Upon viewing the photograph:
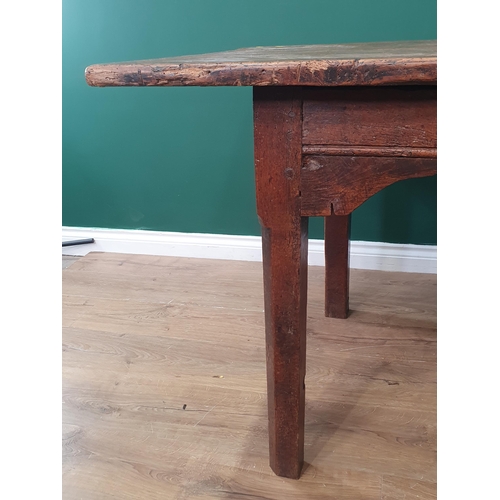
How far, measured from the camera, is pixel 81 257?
2203 mm

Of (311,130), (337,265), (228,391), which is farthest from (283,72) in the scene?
(337,265)

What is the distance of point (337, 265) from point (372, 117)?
832 mm

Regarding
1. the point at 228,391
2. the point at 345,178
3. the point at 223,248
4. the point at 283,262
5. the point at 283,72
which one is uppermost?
the point at 283,72

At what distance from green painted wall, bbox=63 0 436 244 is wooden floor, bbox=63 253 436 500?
0.87ft

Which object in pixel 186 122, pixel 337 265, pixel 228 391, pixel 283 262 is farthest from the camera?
pixel 186 122

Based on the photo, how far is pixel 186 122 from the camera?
2010 mm

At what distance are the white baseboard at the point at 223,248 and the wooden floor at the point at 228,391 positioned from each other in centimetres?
6

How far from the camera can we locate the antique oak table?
0.69 meters

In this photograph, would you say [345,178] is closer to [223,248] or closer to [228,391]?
[228,391]

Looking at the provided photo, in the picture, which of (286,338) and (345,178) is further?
(286,338)

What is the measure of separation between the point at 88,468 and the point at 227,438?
0.25 metres

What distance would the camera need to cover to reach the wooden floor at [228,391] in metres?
0.97

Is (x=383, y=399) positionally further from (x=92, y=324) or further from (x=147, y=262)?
(x=147, y=262)

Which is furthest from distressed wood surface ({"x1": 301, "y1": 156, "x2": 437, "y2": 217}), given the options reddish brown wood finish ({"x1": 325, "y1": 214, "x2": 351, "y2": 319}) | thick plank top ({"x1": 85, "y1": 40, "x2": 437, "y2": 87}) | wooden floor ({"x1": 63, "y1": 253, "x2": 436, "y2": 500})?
reddish brown wood finish ({"x1": 325, "y1": 214, "x2": 351, "y2": 319})
